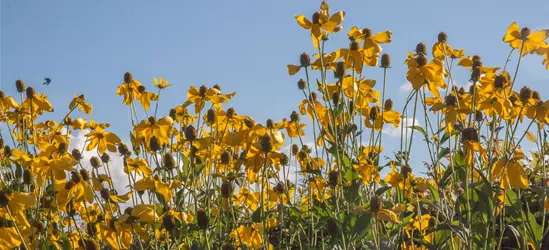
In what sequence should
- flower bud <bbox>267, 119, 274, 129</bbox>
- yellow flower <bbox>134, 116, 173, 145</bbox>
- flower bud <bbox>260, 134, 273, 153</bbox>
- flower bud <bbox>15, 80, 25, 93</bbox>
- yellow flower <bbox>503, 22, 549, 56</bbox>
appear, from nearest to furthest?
flower bud <bbox>260, 134, 273, 153</bbox>
yellow flower <bbox>503, 22, 549, 56</bbox>
yellow flower <bbox>134, 116, 173, 145</bbox>
flower bud <bbox>267, 119, 274, 129</bbox>
flower bud <bbox>15, 80, 25, 93</bbox>

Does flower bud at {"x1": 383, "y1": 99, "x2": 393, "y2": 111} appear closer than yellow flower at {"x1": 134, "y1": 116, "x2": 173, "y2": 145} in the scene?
No

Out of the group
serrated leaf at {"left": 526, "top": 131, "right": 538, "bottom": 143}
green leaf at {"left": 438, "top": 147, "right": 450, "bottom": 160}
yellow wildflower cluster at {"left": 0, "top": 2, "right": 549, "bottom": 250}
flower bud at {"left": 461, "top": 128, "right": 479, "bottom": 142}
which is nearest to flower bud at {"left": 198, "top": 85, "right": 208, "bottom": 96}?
yellow wildflower cluster at {"left": 0, "top": 2, "right": 549, "bottom": 250}

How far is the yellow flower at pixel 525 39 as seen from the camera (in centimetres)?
212

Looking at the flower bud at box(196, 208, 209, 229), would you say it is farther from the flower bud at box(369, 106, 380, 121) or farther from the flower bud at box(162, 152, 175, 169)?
the flower bud at box(369, 106, 380, 121)

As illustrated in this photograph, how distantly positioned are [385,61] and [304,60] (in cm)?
45

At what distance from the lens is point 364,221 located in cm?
176

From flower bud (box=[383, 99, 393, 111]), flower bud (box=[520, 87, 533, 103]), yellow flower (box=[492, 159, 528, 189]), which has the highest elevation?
flower bud (box=[383, 99, 393, 111])

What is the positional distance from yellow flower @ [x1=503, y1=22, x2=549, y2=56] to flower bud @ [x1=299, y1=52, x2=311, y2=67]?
68 centimetres

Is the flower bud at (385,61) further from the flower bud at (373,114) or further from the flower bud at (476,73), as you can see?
the flower bud at (476,73)

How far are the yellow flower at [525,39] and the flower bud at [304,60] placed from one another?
26.6 inches

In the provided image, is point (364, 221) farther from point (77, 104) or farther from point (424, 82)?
point (77, 104)

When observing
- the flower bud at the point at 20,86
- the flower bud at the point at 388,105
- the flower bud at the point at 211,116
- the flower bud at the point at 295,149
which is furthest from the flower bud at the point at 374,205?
the flower bud at the point at 20,86

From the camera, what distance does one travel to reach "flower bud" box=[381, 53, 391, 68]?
2412mm

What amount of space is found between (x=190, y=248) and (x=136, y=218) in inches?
9.5
